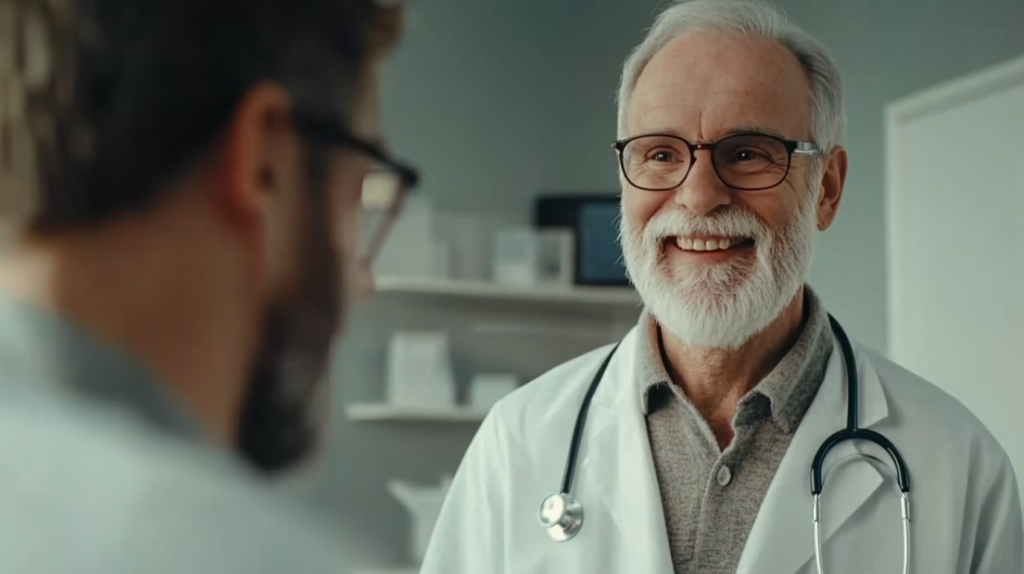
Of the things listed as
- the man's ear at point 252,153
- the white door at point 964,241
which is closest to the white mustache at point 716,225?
the man's ear at point 252,153

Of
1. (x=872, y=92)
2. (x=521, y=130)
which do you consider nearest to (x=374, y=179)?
(x=872, y=92)

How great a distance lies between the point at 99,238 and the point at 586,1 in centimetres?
264

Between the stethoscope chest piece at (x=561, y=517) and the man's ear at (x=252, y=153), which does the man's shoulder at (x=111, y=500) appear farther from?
the stethoscope chest piece at (x=561, y=517)

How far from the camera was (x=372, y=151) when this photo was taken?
0.35 m

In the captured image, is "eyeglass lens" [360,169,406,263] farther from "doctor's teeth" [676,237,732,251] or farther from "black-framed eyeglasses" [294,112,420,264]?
"doctor's teeth" [676,237,732,251]

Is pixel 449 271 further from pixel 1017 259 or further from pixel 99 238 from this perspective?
pixel 99 238

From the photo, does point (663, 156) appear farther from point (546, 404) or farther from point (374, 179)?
point (374, 179)

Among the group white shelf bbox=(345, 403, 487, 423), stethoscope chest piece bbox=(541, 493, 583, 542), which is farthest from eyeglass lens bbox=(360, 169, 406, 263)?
white shelf bbox=(345, 403, 487, 423)

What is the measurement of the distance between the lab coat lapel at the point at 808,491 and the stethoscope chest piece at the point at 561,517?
158 millimetres

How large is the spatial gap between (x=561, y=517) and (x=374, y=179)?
2.21ft

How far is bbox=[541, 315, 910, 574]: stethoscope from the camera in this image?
946 millimetres

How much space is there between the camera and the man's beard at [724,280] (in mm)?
1034

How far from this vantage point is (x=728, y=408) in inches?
41.2

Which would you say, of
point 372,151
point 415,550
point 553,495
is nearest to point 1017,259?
point 553,495
